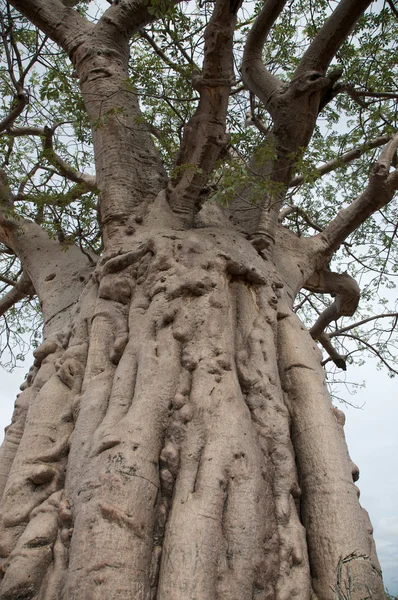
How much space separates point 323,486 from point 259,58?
369cm

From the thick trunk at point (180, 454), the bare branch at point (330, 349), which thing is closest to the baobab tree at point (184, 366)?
the thick trunk at point (180, 454)

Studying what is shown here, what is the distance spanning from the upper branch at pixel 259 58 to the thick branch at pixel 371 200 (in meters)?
1.02

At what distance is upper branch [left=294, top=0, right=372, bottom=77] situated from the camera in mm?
3393

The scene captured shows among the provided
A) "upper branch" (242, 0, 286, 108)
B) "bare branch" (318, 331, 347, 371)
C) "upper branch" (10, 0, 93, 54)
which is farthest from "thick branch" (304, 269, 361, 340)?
"upper branch" (10, 0, 93, 54)

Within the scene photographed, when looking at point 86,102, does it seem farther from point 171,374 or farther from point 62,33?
point 171,374

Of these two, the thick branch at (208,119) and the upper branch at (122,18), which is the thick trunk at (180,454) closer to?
the thick branch at (208,119)

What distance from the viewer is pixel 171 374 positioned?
7.49 ft

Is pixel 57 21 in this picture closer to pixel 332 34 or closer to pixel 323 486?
pixel 332 34

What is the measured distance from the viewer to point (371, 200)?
4.13m

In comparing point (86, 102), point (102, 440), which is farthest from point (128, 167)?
point (102, 440)

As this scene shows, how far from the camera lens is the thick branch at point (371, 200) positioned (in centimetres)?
406

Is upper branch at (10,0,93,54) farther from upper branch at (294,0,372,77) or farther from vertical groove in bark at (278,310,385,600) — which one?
vertical groove in bark at (278,310,385,600)

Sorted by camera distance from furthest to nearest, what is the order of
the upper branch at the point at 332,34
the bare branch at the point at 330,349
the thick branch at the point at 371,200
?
the bare branch at the point at 330,349 → the thick branch at the point at 371,200 → the upper branch at the point at 332,34

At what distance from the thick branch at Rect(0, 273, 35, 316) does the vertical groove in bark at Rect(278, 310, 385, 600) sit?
9.13 feet
